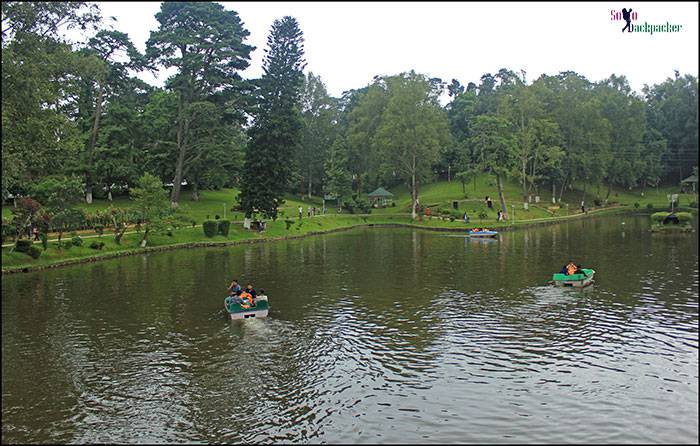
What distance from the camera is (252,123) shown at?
71688 millimetres

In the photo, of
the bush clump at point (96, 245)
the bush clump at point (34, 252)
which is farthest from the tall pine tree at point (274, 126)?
the bush clump at point (34, 252)

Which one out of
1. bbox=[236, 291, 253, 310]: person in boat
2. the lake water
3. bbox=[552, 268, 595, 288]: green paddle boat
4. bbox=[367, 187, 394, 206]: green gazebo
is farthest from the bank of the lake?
bbox=[552, 268, 595, 288]: green paddle boat

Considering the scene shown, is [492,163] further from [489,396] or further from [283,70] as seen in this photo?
[489,396]

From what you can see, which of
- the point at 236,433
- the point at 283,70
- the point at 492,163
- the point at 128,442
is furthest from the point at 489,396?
the point at 492,163

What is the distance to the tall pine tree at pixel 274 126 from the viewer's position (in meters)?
68.3

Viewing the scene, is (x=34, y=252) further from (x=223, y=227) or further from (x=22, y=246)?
(x=223, y=227)

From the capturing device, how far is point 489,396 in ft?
57.3

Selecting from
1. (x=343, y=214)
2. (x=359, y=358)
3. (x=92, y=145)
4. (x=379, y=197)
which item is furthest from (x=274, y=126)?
(x=359, y=358)

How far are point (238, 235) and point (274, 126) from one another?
1457 cm

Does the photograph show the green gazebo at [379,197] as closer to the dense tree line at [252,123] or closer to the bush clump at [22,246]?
the dense tree line at [252,123]

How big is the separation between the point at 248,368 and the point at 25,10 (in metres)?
27.3

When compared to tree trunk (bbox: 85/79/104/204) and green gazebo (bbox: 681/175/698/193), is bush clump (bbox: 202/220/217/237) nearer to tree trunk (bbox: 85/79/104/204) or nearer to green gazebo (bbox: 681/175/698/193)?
tree trunk (bbox: 85/79/104/204)

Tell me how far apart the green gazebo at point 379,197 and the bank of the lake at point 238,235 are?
10120 millimetres

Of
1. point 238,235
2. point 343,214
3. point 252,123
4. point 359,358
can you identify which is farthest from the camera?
point 343,214
